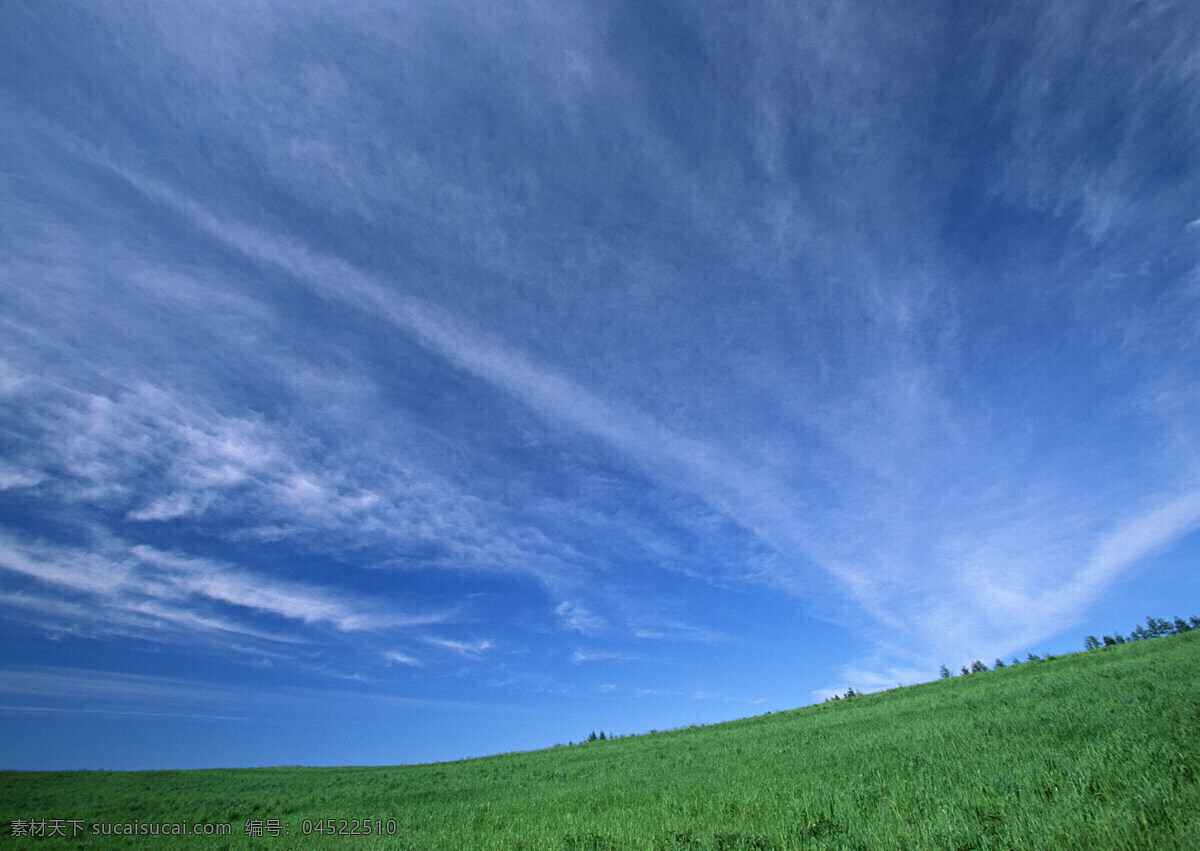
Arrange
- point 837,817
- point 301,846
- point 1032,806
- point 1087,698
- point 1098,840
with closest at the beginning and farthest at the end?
point 1098,840 < point 1032,806 < point 837,817 < point 301,846 < point 1087,698

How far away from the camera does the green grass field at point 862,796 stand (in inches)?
281

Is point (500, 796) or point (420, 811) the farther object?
point (500, 796)

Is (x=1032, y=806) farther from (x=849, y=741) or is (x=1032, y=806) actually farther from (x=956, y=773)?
(x=849, y=741)

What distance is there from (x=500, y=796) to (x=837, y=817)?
59.9ft

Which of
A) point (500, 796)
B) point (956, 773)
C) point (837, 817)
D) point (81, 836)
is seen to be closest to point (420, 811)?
point (500, 796)

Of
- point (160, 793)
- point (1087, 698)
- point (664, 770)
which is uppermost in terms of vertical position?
point (1087, 698)

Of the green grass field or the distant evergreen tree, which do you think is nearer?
the green grass field

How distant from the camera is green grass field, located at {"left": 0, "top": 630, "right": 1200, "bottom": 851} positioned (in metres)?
7.14

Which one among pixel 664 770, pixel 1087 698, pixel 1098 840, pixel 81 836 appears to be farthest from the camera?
pixel 664 770

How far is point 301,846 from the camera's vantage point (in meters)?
13.7

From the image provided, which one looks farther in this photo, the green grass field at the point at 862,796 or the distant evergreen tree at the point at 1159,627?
the distant evergreen tree at the point at 1159,627

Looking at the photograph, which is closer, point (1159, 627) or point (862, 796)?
point (862, 796)

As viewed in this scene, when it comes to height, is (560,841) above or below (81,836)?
above

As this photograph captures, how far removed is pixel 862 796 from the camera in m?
10.2
